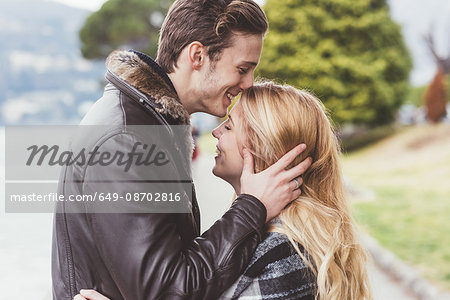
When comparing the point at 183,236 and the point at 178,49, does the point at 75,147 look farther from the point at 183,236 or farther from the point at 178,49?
the point at 178,49

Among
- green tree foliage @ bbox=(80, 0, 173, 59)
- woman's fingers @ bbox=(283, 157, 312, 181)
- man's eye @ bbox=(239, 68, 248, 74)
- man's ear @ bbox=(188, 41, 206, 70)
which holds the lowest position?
woman's fingers @ bbox=(283, 157, 312, 181)

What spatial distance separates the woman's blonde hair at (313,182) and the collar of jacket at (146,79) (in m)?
0.26

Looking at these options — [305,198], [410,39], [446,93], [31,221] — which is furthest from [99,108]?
[410,39]

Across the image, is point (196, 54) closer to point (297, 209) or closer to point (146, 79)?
point (146, 79)

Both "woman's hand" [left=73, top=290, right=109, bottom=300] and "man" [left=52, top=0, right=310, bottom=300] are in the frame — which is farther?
"woman's hand" [left=73, top=290, right=109, bottom=300]

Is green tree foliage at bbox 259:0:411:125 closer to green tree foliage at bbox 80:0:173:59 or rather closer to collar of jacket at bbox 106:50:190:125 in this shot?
green tree foliage at bbox 80:0:173:59

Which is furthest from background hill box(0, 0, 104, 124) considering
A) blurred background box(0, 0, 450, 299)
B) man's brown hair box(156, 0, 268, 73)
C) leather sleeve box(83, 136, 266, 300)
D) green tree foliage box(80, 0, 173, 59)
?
leather sleeve box(83, 136, 266, 300)

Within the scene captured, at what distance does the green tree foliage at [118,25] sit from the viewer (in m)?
27.1

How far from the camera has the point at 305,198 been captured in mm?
1828

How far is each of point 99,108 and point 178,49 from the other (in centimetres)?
48

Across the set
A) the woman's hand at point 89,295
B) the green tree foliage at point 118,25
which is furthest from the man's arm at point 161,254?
the green tree foliage at point 118,25

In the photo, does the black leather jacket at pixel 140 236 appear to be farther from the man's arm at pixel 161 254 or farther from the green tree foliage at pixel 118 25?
the green tree foliage at pixel 118 25

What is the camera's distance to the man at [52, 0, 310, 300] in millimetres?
1380

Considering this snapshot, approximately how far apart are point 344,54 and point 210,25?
50.1 ft
